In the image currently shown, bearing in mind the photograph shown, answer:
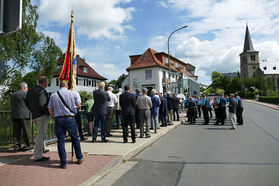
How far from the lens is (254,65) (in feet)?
309

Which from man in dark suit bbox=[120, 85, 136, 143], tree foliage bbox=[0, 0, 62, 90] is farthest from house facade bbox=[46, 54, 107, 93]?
man in dark suit bbox=[120, 85, 136, 143]

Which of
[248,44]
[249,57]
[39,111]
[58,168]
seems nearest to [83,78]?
[39,111]

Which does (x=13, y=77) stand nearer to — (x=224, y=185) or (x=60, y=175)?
(x=60, y=175)

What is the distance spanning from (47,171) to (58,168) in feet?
0.79

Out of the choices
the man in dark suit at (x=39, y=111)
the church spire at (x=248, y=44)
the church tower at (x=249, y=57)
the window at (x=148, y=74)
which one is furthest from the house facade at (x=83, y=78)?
the church spire at (x=248, y=44)

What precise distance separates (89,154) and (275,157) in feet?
15.4

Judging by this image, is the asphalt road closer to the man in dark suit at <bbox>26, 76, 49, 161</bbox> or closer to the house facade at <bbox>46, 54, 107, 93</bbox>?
the man in dark suit at <bbox>26, 76, 49, 161</bbox>

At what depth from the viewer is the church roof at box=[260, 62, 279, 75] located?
8869 centimetres

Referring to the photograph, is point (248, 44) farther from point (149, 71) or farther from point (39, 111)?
point (39, 111)

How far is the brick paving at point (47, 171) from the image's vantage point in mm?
3855

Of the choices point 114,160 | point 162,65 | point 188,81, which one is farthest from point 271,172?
point 162,65

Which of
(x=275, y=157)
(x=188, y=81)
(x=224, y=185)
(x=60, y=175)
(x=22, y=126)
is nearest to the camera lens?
(x=224, y=185)

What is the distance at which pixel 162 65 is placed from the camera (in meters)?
41.5

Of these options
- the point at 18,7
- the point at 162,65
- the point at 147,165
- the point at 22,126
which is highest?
the point at 162,65
